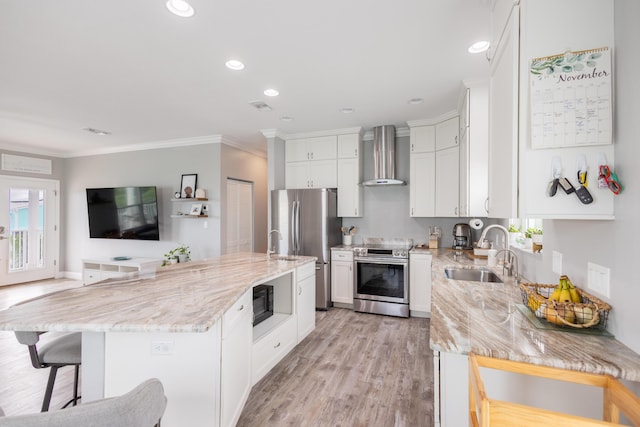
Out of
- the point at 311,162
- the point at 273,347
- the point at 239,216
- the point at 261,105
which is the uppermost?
the point at 261,105

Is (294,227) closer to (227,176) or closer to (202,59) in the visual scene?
(227,176)

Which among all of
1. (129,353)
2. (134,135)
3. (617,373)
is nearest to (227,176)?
(134,135)

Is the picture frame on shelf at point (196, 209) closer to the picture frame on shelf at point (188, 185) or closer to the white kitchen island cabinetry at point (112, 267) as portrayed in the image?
the picture frame on shelf at point (188, 185)

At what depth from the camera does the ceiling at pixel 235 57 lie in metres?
1.91

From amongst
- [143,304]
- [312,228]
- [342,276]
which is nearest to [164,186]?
[312,228]

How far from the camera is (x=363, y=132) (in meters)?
4.58

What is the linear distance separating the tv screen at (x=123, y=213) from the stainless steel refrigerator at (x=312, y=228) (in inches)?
99.3

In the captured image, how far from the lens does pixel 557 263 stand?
162 cm

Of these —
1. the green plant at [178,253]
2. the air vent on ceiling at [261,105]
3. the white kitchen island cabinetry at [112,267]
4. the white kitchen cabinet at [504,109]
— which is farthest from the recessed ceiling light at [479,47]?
the white kitchen island cabinetry at [112,267]

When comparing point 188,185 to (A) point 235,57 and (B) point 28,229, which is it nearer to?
(A) point 235,57

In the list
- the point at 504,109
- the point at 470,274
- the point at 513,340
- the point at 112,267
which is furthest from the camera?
the point at 112,267

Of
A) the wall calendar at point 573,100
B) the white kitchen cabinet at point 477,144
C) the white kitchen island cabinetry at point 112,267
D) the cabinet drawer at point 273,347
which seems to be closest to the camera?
the wall calendar at point 573,100

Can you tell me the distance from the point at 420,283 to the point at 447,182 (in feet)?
4.49

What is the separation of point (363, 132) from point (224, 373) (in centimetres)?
388
